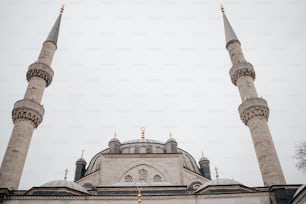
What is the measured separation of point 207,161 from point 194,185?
4322mm

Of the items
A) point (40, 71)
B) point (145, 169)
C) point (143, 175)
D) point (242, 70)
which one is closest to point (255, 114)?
point (242, 70)

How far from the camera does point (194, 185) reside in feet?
56.5

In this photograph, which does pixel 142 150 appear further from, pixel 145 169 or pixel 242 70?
pixel 242 70

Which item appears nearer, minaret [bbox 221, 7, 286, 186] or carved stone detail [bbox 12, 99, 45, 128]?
minaret [bbox 221, 7, 286, 186]

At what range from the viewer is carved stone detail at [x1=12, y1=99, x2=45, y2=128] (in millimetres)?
14055

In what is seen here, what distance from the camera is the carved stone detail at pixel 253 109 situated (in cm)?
1422

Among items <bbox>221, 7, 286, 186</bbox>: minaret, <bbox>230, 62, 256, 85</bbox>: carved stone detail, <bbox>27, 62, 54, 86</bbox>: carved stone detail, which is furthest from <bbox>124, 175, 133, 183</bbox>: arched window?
<bbox>230, 62, 256, 85</bbox>: carved stone detail

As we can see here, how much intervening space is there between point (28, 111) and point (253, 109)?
36.9ft

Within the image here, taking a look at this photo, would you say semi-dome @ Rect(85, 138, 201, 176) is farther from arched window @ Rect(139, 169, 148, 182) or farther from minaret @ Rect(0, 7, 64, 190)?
minaret @ Rect(0, 7, 64, 190)

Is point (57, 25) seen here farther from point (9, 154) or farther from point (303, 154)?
point (303, 154)

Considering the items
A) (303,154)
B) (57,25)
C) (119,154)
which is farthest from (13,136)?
(303,154)

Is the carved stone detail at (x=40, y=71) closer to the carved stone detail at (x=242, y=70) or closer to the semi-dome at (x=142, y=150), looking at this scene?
the semi-dome at (x=142, y=150)

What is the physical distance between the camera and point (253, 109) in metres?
14.3

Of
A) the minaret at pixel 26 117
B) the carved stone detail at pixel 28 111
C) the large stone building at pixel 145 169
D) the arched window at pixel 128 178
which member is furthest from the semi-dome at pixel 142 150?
the minaret at pixel 26 117
